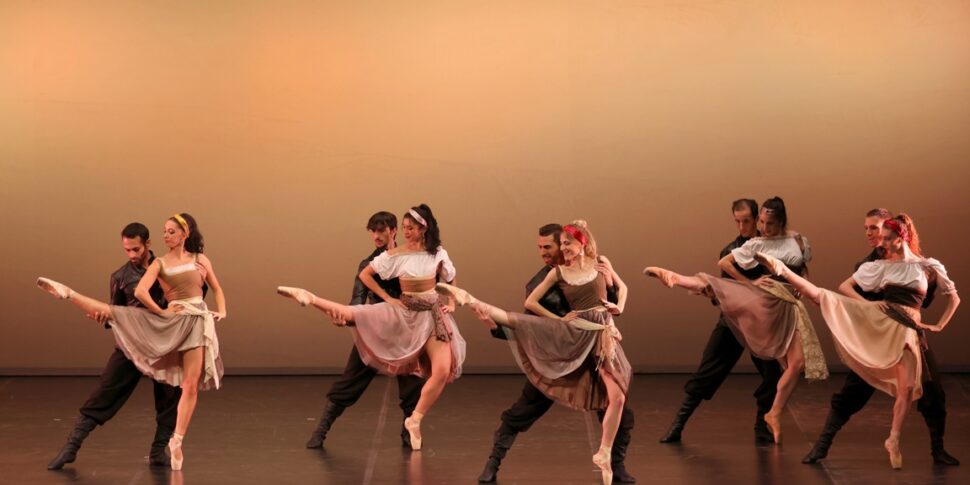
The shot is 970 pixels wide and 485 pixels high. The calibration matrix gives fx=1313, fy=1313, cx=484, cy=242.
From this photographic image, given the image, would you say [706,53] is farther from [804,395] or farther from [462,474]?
[462,474]

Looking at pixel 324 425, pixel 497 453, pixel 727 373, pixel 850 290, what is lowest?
pixel 324 425

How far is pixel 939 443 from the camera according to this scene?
249 inches

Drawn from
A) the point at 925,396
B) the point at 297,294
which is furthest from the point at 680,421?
the point at 297,294

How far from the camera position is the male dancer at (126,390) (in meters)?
6.27

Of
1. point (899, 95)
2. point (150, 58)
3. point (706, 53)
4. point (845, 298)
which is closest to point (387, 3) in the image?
point (150, 58)

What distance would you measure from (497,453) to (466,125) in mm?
3734

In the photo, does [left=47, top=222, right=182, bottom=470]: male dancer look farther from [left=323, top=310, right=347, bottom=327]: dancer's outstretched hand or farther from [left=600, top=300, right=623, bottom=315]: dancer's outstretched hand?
[left=600, top=300, right=623, bottom=315]: dancer's outstretched hand

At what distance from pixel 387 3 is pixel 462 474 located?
4.17 m

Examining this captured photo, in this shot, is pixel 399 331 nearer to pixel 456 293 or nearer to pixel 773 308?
pixel 456 293

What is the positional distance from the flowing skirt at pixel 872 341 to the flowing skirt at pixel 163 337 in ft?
9.58

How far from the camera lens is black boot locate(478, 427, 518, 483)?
5945 millimetres

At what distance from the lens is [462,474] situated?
241 inches

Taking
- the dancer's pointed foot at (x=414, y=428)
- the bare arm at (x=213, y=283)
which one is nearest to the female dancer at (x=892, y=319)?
the dancer's pointed foot at (x=414, y=428)

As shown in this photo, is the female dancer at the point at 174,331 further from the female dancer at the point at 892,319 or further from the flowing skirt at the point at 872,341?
the flowing skirt at the point at 872,341
